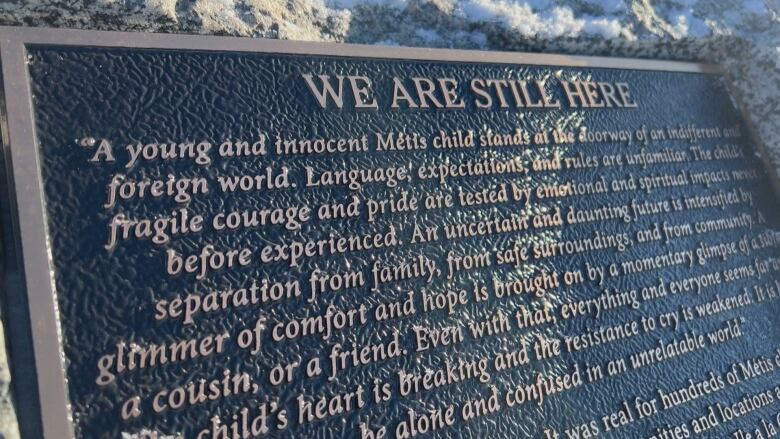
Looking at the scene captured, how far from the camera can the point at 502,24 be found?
7.16 ft

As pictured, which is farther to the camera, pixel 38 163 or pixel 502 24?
pixel 502 24

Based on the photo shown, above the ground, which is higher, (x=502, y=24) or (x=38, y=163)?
(x=502, y=24)

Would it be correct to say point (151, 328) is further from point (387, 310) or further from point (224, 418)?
point (387, 310)

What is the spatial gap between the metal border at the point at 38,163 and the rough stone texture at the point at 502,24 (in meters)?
0.08

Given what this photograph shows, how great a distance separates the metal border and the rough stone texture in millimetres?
81

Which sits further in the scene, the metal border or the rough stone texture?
the rough stone texture

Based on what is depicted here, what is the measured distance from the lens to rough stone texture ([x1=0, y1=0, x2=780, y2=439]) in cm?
161

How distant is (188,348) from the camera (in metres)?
1.36

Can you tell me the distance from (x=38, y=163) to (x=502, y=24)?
1.70 meters

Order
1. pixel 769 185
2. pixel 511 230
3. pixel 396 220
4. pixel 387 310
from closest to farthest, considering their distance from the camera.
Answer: pixel 387 310 < pixel 396 220 < pixel 511 230 < pixel 769 185

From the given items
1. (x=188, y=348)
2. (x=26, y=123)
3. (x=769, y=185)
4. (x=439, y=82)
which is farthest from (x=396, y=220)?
(x=769, y=185)

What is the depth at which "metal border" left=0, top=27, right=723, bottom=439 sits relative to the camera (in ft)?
4.06

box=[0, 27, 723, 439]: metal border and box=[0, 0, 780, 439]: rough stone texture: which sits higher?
box=[0, 0, 780, 439]: rough stone texture

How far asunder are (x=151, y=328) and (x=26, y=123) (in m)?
0.62
